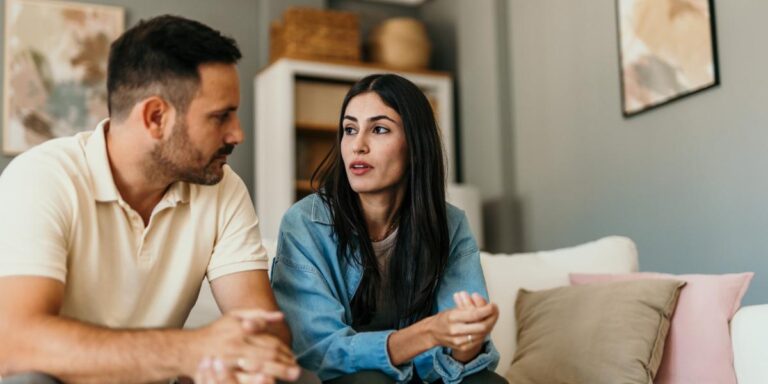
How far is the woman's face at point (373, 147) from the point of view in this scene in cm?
185

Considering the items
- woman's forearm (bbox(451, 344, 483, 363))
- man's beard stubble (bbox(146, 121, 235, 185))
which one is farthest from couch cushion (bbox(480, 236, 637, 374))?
man's beard stubble (bbox(146, 121, 235, 185))

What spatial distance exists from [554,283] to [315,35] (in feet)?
6.97

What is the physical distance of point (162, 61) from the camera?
1.52 meters

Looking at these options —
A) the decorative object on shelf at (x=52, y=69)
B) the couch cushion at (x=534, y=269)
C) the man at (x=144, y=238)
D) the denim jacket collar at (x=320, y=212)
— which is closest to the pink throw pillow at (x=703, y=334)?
the couch cushion at (x=534, y=269)

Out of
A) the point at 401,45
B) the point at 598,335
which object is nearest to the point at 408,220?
the point at 598,335

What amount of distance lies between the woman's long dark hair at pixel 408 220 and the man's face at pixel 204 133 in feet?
1.21

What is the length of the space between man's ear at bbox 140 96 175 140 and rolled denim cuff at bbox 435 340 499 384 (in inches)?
28.3

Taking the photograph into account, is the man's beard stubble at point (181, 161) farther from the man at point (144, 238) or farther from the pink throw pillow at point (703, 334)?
the pink throw pillow at point (703, 334)

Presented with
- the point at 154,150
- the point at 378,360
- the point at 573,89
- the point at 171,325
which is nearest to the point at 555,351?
the point at 378,360

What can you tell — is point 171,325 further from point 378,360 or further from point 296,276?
point 378,360

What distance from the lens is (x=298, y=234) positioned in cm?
178

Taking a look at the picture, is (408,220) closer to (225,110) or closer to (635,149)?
(225,110)

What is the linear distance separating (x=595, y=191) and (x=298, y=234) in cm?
211

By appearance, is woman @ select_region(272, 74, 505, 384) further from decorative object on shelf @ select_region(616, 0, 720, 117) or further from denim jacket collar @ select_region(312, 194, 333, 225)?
decorative object on shelf @ select_region(616, 0, 720, 117)
